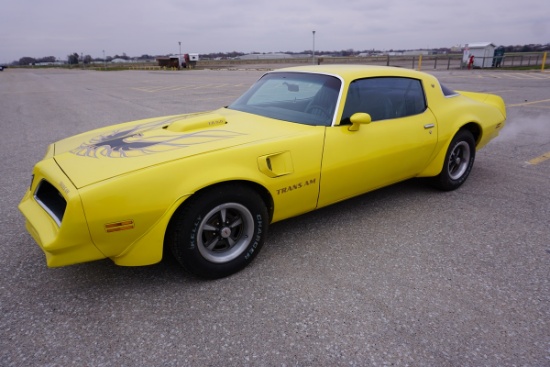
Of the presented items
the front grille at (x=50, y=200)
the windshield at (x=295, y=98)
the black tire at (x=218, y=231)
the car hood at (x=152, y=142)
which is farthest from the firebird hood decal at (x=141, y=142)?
the windshield at (x=295, y=98)

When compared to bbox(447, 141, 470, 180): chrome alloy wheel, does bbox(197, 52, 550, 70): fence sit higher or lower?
higher

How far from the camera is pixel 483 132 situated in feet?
13.8

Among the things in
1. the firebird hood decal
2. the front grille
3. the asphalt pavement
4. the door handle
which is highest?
the firebird hood decal

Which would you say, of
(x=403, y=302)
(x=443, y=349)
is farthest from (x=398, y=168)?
(x=443, y=349)

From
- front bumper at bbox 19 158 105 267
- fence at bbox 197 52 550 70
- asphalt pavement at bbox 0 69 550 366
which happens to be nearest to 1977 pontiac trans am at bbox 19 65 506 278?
front bumper at bbox 19 158 105 267

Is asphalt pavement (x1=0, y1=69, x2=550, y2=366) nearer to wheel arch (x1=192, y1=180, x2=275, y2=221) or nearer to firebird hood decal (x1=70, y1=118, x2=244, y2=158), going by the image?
wheel arch (x1=192, y1=180, x2=275, y2=221)

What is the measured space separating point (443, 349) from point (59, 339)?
80.4 inches

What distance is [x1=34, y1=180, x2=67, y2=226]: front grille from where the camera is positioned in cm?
240

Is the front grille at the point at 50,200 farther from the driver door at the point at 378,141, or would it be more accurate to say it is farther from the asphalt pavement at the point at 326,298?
the driver door at the point at 378,141

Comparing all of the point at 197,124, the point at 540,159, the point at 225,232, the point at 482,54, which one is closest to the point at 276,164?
the point at 225,232

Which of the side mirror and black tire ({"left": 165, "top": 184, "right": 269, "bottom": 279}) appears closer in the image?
black tire ({"left": 165, "top": 184, "right": 269, "bottom": 279})

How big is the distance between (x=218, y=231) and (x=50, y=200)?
115cm

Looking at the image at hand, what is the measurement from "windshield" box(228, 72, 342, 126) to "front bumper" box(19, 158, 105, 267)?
5.64ft

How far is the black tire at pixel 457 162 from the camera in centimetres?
394
